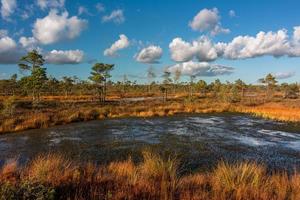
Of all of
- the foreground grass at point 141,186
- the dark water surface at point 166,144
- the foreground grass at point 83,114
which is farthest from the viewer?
the foreground grass at point 83,114

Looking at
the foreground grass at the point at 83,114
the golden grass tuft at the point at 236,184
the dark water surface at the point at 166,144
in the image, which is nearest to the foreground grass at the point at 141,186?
the golden grass tuft at the point at 236,184

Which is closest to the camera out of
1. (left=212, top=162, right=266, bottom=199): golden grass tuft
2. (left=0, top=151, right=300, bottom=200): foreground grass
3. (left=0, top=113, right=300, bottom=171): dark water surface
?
(left=0, top=151, right=300, bottom=200): foreground grass

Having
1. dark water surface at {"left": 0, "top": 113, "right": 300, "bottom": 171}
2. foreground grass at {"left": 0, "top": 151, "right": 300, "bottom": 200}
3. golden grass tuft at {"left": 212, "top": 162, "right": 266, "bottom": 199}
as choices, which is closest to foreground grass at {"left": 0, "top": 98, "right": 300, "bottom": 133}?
dark water surface at {"left": 0, "top": 113, "right": 300, "bottom": 171}

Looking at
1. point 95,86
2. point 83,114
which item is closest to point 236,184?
point 83,114

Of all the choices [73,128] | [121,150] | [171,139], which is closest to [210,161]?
[121,150]

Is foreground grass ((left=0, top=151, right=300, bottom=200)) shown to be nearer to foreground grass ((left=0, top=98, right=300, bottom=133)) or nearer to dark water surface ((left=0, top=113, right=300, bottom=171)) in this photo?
dark water surface ((left=0, top=113, right=300, bottom=171))

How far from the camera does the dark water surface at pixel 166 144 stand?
12.6 m

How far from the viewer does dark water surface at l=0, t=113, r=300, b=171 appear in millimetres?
12617

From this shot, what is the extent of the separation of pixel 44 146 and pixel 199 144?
26.9 ft

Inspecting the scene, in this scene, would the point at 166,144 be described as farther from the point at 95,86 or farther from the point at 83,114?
the point at 95,86

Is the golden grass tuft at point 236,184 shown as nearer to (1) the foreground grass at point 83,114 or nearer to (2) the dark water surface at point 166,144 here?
(2) the dark water surface at point 166,144

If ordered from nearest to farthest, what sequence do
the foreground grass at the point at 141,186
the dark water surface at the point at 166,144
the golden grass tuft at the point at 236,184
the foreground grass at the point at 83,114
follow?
the foreground grass at the point at 141,186 → the golden grass tuft at the point at 236,184 → the dark water surface at the point at 166,144 → the foreground grass at the point at 83,114

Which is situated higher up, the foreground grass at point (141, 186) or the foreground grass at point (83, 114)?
the foreground grass at point (141, 186)

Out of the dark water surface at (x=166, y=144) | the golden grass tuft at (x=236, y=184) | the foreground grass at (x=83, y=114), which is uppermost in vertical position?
the golden grass tuft at (x=236, y=184)
